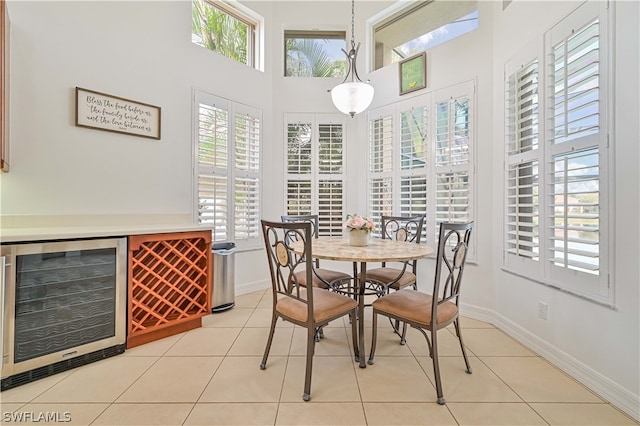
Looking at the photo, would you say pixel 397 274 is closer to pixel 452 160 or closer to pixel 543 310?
pixel 543 310

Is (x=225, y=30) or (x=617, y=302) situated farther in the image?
(x=225, y=30)

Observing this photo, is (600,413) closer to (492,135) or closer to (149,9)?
(492,135)

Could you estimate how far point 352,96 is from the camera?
245 cm

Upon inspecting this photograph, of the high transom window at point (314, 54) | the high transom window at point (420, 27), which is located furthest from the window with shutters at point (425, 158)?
the high transom window at point (314, 54)

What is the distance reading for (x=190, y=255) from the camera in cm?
259

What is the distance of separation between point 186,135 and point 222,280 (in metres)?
1.66

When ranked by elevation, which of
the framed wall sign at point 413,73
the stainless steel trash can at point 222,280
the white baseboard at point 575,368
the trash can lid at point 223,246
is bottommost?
the white baseboard at point 575,368

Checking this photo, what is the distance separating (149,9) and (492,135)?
12.0ft

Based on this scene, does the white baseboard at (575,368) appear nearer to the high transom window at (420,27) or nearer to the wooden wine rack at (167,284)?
the wooden wine rack at (167,284)

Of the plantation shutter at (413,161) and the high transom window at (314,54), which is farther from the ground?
the high transom window at (314,54)

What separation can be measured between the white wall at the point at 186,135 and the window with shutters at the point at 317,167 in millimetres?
659

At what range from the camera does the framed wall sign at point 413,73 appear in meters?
3.22

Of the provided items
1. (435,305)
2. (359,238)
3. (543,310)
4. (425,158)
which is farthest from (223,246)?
(543,310)

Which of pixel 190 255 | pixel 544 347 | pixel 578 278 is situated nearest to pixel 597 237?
pixel 578 278
